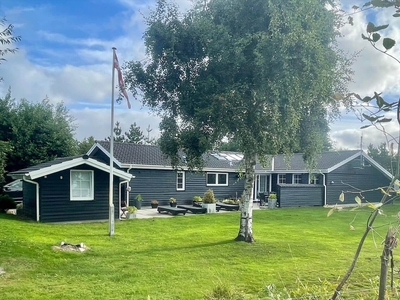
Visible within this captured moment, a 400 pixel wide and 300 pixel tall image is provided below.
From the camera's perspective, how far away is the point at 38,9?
20.0ft

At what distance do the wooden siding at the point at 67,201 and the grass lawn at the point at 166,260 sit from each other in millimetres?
950

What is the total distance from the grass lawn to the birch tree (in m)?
1.73

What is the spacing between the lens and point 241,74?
9.51m

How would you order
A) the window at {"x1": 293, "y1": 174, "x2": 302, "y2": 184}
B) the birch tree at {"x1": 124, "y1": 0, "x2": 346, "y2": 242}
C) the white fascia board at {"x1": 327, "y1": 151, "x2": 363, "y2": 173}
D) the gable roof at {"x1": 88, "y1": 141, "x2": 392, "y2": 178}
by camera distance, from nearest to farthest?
the birch tree at {"x1": 124, "y1": 0, "x2": 346, "y2": 242}
the gable roof at {"x1": 88, "y1": 141, "x2": 392, "y2": 178}
the white fascia board at {"x1": 327, "y1": 151, "x2": 363, "y2": 173}
the window at {"x1": 293, "y1": 174, "x2": 302, "y2": 184}

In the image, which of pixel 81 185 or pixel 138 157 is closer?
pixel 81 185

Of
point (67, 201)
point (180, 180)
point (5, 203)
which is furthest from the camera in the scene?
point (180, 180)

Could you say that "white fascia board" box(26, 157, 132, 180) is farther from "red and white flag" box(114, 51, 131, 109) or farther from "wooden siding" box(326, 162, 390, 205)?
"wooden siding" box(326, 162, 390, 205)

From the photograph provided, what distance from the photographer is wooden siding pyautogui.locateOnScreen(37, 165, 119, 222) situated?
13898 mm

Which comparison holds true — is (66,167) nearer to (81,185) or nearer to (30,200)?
(81,185)

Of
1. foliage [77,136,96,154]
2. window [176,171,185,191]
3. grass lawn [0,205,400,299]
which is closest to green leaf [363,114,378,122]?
grass lawn [0,205,400,299]

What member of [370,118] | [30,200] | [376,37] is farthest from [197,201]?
[376,37]

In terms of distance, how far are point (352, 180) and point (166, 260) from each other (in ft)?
63.7

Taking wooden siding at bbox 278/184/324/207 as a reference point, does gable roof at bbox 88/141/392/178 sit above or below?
above

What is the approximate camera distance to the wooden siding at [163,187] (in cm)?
1994
